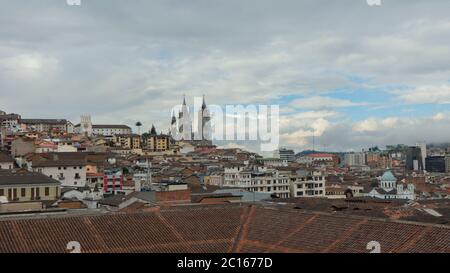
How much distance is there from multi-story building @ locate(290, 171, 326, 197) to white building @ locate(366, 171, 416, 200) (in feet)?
24.8

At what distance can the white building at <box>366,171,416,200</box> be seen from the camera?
8331 cm

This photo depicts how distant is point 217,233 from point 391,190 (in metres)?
68.2

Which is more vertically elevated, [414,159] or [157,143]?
[157,143]

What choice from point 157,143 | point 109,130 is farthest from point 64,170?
point 109,130

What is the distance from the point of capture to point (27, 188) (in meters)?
48.1

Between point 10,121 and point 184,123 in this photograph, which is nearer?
point 10,121

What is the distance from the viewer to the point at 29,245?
1966 centimetres

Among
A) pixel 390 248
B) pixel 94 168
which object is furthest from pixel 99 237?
pixel 94 168

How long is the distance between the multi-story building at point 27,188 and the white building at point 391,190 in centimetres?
4867

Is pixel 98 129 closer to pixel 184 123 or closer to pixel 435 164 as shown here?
pixel 184 123

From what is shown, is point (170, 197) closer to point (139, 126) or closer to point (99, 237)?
point (99, 237)

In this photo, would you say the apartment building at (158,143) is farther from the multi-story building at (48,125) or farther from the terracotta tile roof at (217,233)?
the terracotta tile roof at (217,233)
